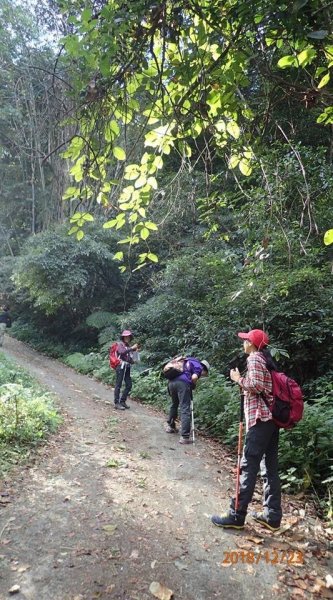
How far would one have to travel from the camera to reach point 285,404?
357cm

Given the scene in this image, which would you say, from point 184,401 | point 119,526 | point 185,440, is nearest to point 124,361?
point 184,401

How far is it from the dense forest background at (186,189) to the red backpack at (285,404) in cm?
95

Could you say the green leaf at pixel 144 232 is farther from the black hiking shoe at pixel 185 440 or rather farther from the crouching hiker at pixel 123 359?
the crouching hiker at pixel 123 359

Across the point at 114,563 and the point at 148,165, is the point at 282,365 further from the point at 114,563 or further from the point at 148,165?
the point at 148,165

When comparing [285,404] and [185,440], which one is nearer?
[285,404]

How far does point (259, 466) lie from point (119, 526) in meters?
1.41

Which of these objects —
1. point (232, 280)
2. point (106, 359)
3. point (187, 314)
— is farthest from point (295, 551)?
point (106, 359)

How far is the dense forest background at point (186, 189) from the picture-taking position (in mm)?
2410

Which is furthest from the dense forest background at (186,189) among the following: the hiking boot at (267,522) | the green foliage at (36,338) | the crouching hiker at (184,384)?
the hiking boot at (267,522)

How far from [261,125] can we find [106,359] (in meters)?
11.7

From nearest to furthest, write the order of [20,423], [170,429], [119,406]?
[20,423]
[170,429]
[119,406]

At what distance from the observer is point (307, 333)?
7.86 meters

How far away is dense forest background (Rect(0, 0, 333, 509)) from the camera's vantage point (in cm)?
241

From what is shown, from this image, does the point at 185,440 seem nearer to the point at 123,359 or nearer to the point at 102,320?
the point at 123,359
